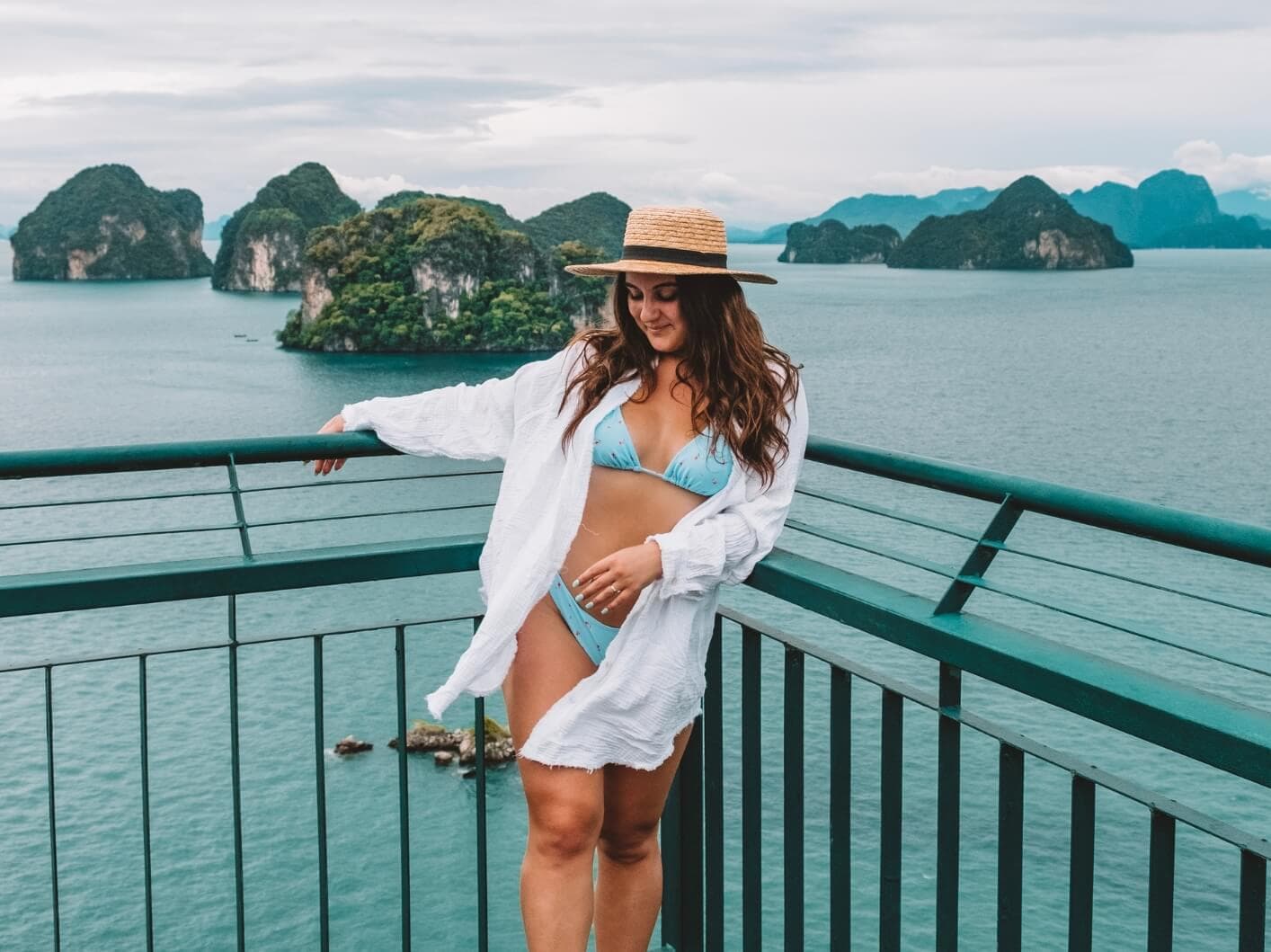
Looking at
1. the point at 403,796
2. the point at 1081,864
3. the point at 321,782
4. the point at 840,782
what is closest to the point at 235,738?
the point at 321,782

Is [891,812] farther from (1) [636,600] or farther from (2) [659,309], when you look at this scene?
(2) [659,309]

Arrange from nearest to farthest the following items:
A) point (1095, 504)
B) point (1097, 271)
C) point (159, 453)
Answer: point (1095, 504), point (159, 453), point (1097, 271)

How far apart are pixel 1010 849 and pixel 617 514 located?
77 cm

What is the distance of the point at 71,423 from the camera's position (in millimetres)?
66000

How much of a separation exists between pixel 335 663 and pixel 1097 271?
156 metres

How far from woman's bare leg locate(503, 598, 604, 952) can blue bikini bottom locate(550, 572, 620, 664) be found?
0.02 metres

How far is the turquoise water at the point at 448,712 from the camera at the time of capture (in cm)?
2873

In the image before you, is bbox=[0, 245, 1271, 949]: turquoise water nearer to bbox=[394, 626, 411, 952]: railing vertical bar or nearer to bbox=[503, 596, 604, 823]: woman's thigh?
bbox=[394, 626, 411, 952]: railing vertical bar

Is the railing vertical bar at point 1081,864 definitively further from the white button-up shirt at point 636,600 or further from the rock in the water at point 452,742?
the rock in the water at point 452,742

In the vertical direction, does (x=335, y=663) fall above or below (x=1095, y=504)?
below

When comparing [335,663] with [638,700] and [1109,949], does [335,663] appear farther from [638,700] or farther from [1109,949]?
[638,700]

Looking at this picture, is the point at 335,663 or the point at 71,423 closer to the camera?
the point at 335,663

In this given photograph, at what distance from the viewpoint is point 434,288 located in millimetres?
87250

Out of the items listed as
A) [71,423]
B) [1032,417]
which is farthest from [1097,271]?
[71,423]
